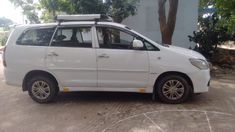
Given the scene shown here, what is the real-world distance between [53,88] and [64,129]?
1602 millimetres

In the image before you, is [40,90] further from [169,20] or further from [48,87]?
[169,20]

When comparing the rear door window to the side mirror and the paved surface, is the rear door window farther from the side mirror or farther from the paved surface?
the paved surface

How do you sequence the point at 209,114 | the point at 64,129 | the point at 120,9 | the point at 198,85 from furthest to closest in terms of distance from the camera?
the point at 120,9, the point at 198,85, the point at 209,114, the point at 64,129

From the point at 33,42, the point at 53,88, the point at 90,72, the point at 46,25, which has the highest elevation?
the point at 46,25

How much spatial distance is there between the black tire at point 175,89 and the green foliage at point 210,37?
5925mm

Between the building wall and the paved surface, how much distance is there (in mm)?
5876

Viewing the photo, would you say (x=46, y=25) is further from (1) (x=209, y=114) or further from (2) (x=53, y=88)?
(1) (x=209, y=114)

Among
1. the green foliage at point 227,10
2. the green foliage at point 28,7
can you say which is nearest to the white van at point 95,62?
the green foliage at point 227,10

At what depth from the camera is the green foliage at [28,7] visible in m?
16.0

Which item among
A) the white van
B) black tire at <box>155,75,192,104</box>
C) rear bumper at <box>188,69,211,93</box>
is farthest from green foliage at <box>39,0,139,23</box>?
rear bumper at <box>188,69,211,93</box>

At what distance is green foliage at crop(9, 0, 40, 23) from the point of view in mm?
16047

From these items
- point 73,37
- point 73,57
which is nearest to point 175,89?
point 73,57

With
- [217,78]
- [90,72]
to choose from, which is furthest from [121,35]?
[217,78]

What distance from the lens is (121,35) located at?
5.77 meters
